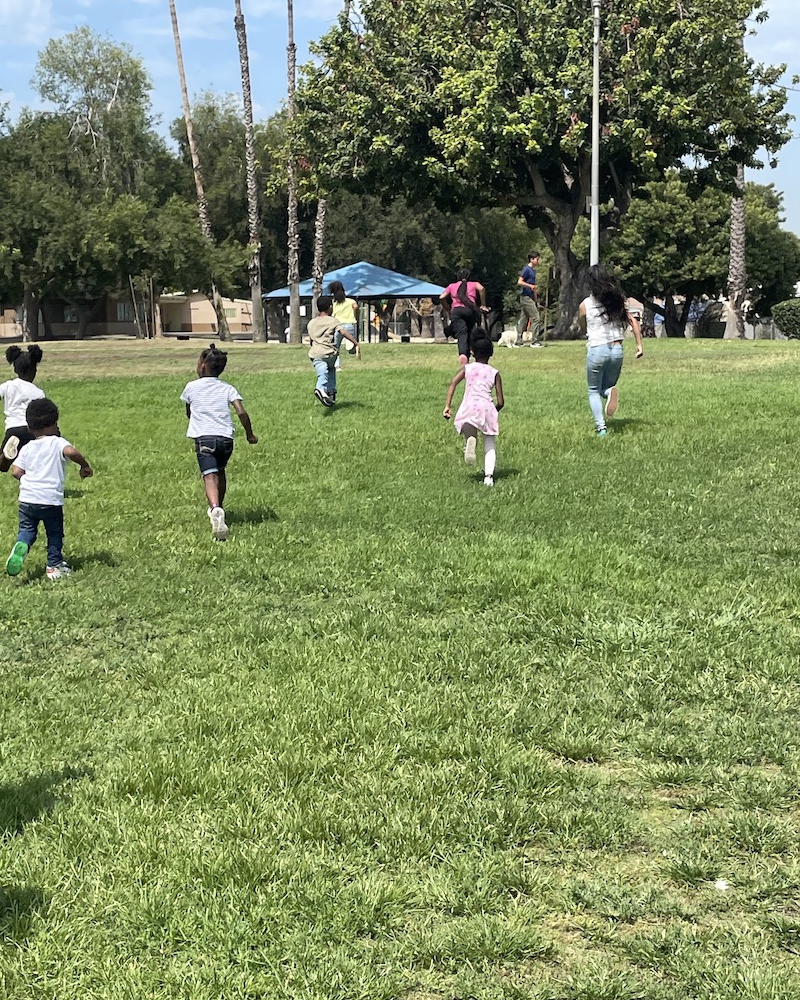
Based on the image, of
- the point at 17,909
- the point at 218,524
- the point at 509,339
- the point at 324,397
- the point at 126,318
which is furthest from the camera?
the point at 126,318

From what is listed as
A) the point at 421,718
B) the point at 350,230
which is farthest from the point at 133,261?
the point at 421,718

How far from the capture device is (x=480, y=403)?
8922 mm

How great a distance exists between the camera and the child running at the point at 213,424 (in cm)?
768

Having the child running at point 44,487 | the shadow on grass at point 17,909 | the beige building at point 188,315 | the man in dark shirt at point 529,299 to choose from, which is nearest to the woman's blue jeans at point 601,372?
the child running at point 44,487

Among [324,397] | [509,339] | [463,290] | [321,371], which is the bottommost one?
[324,397]

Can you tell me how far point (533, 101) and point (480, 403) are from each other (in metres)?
19.3

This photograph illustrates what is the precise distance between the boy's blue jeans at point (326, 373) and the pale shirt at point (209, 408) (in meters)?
5.62

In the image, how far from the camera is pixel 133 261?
4481cm

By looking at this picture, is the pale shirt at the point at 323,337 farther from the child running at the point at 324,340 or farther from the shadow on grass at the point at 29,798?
the shadow on grass at the point at 29,798

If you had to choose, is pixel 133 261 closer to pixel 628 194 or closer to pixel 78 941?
pixel 628 194

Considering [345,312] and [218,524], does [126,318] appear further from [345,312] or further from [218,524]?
[218,524]

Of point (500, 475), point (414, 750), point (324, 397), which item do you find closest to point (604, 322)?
point (500, 475)

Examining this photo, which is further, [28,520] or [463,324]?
[463,324]

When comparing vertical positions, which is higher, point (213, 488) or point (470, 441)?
point (470, 441)
